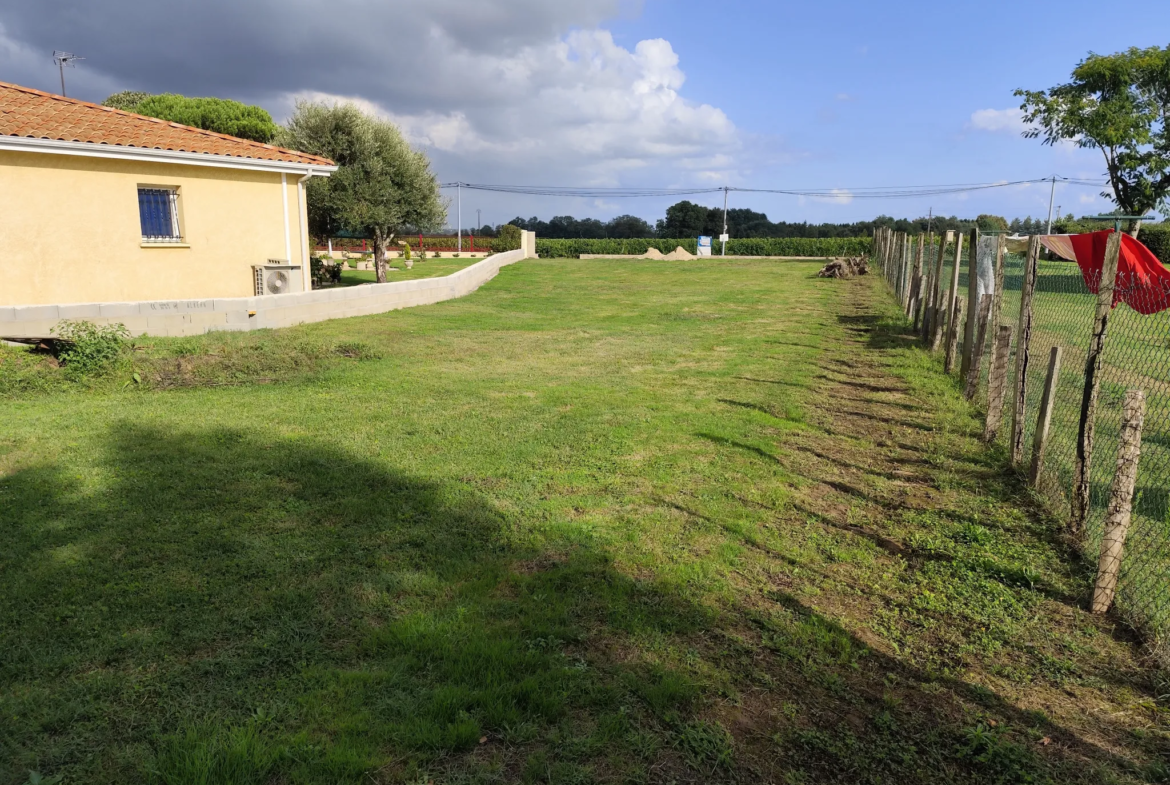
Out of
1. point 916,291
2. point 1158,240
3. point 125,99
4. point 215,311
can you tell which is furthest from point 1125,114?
point 125,99

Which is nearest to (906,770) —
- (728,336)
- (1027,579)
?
(1027,579)

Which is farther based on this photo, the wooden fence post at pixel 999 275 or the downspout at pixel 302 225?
the downspout at pixel 302 225

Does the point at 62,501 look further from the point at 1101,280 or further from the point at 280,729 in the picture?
the point at 1101,280

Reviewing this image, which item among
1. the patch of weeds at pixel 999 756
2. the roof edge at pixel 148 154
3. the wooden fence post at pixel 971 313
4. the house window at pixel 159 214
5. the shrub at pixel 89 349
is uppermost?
the roof edge at pixel 148 154

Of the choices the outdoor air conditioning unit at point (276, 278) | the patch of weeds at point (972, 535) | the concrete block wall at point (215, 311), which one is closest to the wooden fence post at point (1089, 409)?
the patch of weeds at point (972, 535)

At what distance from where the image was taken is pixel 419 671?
9.77 ft

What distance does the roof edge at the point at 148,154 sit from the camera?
11.1 m

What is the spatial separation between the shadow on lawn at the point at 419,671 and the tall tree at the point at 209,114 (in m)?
31.2

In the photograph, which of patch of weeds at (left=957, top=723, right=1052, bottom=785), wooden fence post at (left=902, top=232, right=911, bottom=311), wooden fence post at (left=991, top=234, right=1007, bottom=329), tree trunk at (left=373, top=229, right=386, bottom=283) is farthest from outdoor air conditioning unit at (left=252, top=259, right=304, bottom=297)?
patch of weeds at (left=957, top=723, right=1052, bottom=785)

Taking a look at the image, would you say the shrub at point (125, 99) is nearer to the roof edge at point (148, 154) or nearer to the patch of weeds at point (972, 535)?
the roof edge at point (148, 154)

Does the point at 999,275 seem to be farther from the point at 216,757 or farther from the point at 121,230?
the point at 121,230

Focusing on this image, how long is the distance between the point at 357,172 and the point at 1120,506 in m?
21.3

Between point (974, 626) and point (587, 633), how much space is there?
1.90m

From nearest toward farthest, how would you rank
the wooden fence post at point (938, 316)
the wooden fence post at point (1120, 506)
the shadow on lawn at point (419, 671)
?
the shadow on lawn at point (419, 671) → the wooden fence post at point (1120, 506) → the wooden fence post at point (938, 316)
